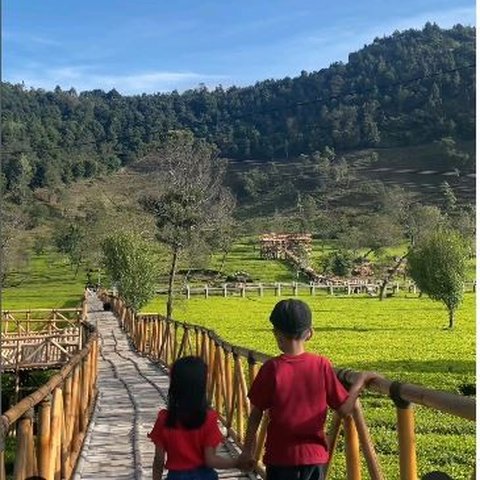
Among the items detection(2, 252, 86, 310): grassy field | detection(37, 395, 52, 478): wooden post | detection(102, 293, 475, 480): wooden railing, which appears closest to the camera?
detection(102, 293, 475, 480): wooden railing

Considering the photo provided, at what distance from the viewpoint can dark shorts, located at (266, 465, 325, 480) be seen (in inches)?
119

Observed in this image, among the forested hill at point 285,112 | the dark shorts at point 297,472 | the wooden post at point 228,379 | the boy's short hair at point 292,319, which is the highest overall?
the forested hill at point 285,112

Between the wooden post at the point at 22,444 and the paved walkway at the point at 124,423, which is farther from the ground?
the wooden post at the point at 22,444

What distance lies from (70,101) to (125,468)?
14795 cm

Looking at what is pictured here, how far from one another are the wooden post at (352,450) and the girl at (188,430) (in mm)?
528

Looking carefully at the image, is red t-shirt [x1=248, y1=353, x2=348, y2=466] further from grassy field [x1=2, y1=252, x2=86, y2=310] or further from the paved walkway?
grassy field [x1=2, y1=252, x2=86, y2=310]

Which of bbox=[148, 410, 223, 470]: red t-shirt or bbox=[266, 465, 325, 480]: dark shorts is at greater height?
bbox=[148, 410, 223, 470]: red t-shirt

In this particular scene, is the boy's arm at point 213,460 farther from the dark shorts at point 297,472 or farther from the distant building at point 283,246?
the distant building at point 283,246

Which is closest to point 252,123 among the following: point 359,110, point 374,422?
point 359,110

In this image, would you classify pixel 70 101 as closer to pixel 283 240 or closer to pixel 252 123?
pixel 252 123

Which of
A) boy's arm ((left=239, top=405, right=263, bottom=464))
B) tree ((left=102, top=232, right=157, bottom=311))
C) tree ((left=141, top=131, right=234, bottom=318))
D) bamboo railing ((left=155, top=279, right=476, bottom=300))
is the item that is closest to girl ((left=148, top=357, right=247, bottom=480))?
boy's arm ((left=239, top=405, right=263, bottom=464))

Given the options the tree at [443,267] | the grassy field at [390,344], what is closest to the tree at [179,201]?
the grassy field at [390,344]

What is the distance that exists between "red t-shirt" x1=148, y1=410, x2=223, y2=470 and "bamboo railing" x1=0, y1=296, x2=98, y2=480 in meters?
0.65

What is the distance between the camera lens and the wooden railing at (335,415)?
2633mm
